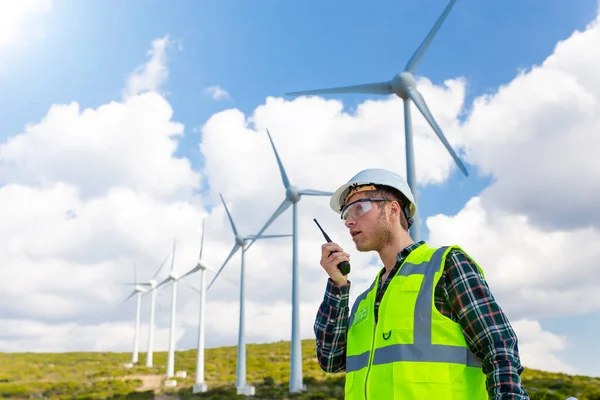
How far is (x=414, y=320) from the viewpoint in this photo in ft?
11.5

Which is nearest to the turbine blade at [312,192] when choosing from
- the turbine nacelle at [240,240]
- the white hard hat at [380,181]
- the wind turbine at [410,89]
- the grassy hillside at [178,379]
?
the turbine nacelle at [240,240]

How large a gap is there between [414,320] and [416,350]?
18 cm

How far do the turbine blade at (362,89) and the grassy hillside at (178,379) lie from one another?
59.0ft

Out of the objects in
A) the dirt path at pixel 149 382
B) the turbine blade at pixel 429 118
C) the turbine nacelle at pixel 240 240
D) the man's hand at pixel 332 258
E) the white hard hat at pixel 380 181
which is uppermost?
the turbine nacelle at pixel 240 240

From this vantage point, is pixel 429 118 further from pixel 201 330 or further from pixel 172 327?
pixel 172 327

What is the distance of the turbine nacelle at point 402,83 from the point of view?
24.7 m

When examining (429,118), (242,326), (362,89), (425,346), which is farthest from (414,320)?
(242,326)

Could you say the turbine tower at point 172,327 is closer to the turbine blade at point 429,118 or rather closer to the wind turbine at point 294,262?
the wind turbine at point 294,262

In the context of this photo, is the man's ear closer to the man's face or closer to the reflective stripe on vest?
the man's face

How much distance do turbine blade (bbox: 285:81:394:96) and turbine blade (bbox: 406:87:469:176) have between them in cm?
113

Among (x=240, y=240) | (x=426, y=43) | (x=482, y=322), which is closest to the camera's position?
(x=482, y=322)

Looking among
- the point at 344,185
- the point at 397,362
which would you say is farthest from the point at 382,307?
the point at 344,185

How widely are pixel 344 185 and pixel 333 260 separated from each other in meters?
0.62

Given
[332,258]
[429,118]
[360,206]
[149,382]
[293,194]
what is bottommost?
[149,382]
